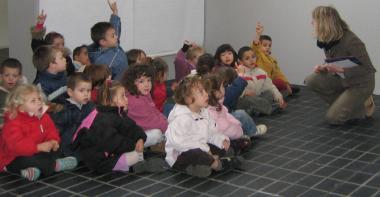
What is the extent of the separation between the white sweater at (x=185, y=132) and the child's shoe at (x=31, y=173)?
100cm

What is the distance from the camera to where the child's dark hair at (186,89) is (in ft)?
13.9

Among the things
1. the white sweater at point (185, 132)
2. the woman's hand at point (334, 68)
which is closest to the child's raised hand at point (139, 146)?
the white sweater at point (185, 132)

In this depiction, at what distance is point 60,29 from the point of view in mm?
6453

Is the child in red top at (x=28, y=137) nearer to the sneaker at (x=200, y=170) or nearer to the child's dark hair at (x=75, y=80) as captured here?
the child's dark hair at (x=75, y=80)

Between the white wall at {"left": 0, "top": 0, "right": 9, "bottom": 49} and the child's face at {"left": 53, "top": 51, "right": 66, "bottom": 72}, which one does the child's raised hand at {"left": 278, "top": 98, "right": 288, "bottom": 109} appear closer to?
the child's face at {"left": 53, "top": 51, "right": 66, "bottom": 72}

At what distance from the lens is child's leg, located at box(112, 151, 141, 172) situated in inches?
166

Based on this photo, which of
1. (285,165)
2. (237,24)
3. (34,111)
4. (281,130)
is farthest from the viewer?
(237,24)

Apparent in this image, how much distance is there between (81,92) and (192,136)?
1035mm

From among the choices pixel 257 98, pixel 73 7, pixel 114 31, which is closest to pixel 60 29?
pixel 73 7

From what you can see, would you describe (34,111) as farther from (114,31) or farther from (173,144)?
(114,31)

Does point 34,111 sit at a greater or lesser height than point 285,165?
greater

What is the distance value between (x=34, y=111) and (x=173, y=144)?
3.55 ft

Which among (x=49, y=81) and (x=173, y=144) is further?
(x=49, y=81)

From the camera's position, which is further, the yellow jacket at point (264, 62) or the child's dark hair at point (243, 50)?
the yellow jacket at point (264, 62)
